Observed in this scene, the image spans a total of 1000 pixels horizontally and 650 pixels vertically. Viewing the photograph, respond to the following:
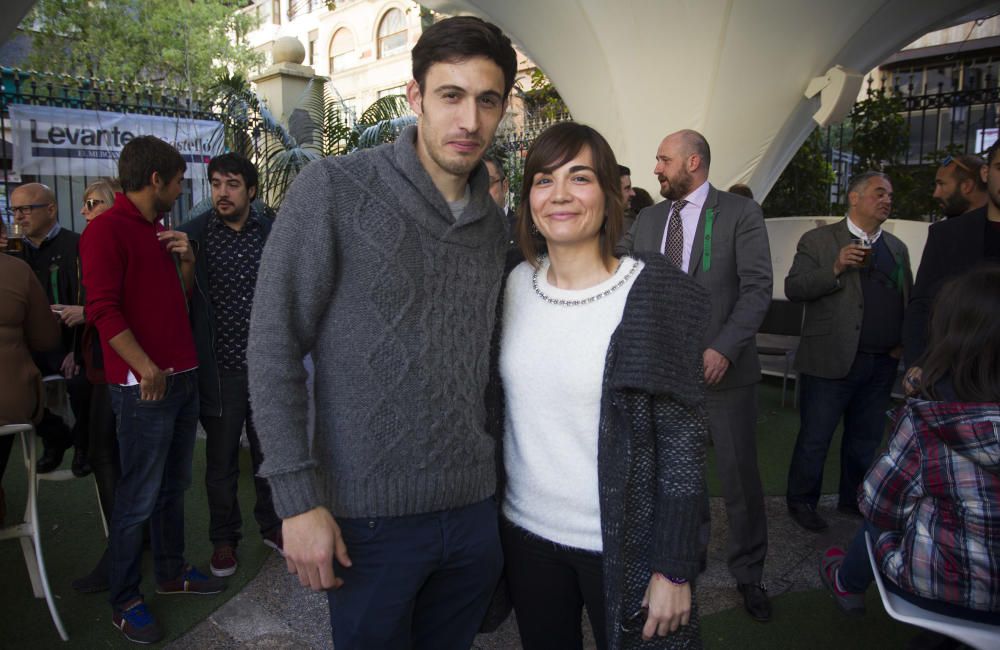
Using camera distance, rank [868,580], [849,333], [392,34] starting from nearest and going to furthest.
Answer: [868,580] → [849,333] → [392,34]

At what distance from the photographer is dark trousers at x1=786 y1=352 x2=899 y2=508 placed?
14.2ft

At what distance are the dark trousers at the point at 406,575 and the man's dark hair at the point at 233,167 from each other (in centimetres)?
289

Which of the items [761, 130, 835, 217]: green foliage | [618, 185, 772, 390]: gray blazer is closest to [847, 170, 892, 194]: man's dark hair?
[618, 185, 772, 390]: gray blazer

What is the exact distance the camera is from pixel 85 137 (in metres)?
7.43

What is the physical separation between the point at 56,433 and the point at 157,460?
1539mm

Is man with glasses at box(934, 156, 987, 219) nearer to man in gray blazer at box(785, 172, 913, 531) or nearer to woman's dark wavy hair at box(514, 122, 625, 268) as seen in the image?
man in gray blazer at box(785, 172, 913, 531)

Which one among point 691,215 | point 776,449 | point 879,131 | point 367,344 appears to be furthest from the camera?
point 879,131

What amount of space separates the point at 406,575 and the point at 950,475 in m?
1.59

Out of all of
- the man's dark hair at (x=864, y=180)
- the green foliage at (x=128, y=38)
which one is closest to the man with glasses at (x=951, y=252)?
the man's dark hair at (x=864, y=180)

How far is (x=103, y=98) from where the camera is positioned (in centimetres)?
755

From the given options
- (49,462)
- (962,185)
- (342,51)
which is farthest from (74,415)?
(342,51)

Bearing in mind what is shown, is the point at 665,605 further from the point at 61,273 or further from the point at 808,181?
the point at 808,181

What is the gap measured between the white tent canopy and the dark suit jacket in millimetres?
4333

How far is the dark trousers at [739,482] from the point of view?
11.1 feet
